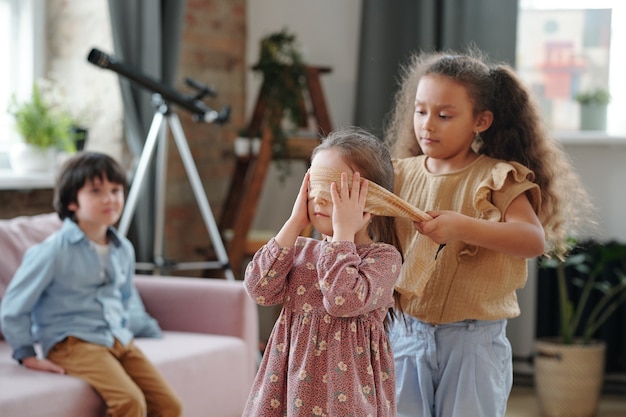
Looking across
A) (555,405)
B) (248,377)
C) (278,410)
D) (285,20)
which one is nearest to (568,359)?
(555,405)

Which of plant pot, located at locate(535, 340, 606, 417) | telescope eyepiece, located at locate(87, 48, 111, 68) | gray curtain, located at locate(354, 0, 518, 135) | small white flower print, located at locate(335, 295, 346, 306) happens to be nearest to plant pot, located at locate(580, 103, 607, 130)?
gray curtain, located at locate(354, 0, 518, 135)

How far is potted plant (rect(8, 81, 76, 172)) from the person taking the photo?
376cm

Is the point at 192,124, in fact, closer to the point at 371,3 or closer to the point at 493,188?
the point at 371,3

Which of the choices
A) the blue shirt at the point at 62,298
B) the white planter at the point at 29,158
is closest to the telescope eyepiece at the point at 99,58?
the white planter at the point at 29,158

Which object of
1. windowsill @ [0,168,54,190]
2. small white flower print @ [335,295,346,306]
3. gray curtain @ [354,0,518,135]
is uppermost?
gray curtain @ [354,0,518,135]

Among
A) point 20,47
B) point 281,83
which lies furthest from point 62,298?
point 281,83

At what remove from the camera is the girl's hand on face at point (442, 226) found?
63.9 inches

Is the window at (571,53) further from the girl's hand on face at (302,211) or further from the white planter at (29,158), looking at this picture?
the girl's hand on face at (302,211)

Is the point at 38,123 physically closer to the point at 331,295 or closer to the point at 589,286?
the point at 589,286

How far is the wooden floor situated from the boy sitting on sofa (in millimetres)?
1702

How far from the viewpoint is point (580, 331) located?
4.16 metres

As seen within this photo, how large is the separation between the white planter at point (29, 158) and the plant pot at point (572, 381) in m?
2.22

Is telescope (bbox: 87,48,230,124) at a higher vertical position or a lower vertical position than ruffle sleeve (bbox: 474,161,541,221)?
higher

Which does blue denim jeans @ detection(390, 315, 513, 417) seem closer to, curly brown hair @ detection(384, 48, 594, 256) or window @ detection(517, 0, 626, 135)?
curly brown hair @ detection(384, 48, 594, 256)
